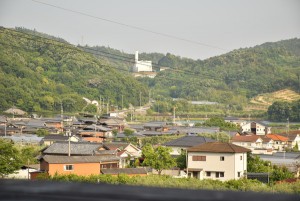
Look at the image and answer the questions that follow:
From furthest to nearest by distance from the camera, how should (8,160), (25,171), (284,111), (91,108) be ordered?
(284,111), (91,108), (25,171), (8,160)

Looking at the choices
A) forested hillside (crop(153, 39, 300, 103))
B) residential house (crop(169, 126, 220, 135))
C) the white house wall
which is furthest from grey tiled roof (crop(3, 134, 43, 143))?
forested hillside (crop(153, 39, 300, 103))

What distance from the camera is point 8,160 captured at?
5625 mm

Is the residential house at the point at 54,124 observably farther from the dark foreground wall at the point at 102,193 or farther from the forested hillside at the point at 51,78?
the dark foreground wall at the point at 102,193

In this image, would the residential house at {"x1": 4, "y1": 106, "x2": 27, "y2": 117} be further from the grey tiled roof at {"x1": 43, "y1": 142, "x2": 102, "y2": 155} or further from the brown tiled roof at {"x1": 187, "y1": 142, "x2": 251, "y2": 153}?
the brown tiled roof at {"x1": 187, "y1": 142, "x2": 251, "y2": 153}

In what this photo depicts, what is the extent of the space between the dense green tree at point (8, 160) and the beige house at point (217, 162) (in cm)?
230

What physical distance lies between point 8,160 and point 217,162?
110 inches

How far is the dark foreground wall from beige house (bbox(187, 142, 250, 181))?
5992mm

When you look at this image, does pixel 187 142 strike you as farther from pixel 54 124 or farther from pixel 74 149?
pixel 54 124

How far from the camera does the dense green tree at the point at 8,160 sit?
18.0 ft

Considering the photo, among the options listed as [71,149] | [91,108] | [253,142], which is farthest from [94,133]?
[91,108]

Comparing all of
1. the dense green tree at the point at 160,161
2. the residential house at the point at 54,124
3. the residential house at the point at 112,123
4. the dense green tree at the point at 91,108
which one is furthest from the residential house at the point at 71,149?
the dense green tree at the point at 91,108

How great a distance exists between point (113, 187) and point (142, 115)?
68.8 ft

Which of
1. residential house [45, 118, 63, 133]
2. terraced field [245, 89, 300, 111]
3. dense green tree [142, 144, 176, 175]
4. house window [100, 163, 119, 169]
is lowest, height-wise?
house window [100, 163, 119, 169]

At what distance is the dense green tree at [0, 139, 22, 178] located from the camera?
5.50 meters
